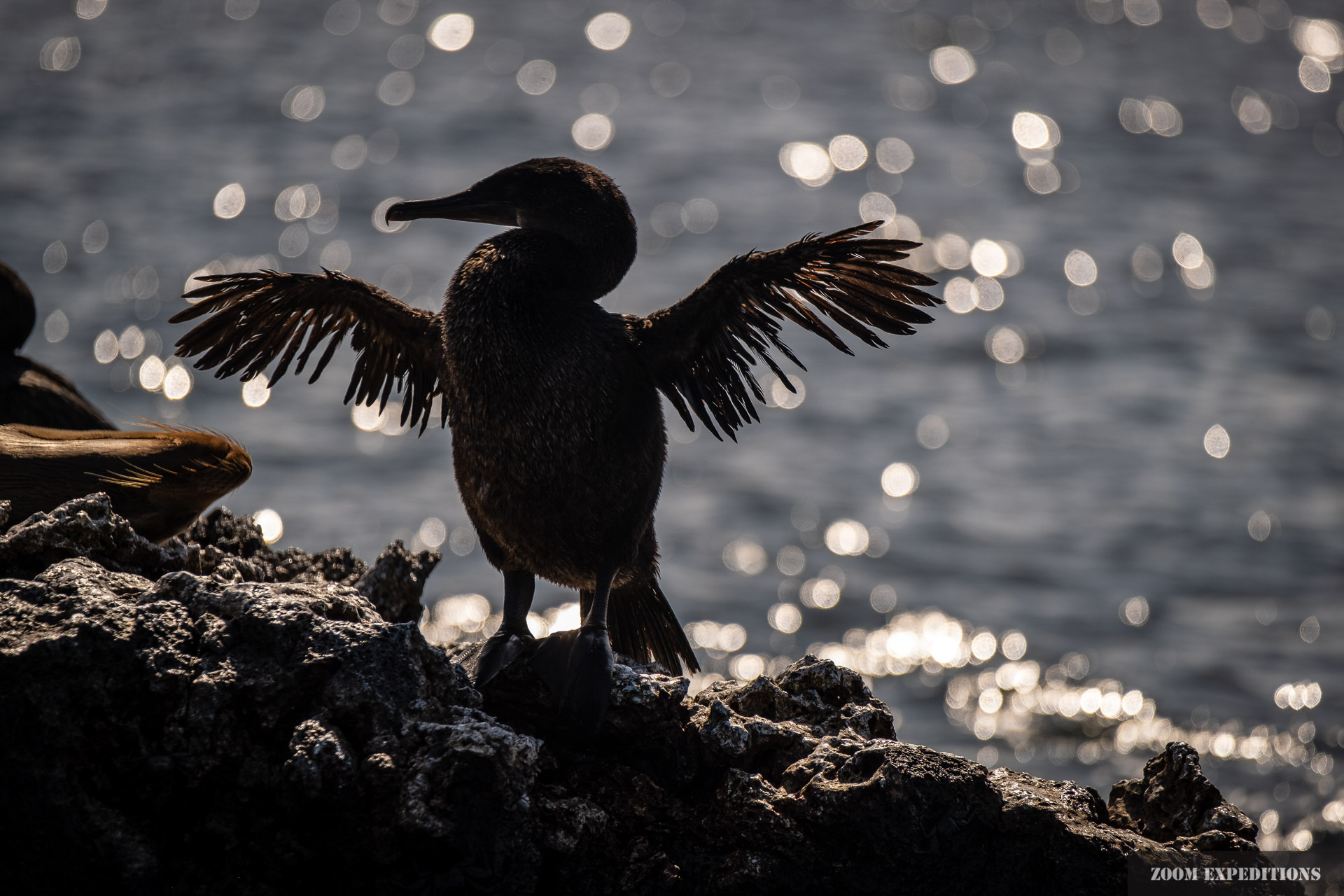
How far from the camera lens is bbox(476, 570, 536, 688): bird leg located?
14.1 feet

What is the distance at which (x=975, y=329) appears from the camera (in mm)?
18812

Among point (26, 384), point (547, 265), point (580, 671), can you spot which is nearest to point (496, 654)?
point (580, 671)

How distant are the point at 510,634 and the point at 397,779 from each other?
1445 millimetres

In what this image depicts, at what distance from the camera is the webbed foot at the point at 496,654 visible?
4.27 meters

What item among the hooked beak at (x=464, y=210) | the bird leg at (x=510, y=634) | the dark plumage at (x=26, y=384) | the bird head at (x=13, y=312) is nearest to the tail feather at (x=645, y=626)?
the bird leg at (x=510, y=634)

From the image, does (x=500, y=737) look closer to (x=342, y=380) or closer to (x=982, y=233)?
(x=342, y=380)

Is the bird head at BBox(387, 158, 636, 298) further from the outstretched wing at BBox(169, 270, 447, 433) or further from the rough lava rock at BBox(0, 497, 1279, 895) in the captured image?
the rough lava rock at BBox(0, 497, 1279, 895)

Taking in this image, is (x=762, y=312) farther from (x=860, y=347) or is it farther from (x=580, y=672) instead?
(x=860, y=347)

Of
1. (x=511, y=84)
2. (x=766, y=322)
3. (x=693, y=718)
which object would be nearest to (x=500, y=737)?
(x=693, y=718)

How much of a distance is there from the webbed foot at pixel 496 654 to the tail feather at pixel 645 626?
71 cm

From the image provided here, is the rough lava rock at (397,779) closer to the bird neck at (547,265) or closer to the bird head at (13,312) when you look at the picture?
the bird neck at (547,265)

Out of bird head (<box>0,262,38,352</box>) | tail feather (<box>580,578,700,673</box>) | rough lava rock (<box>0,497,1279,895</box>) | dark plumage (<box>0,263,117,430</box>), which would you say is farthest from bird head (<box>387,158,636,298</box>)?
bird head (<box>0,262,38,352</box>)

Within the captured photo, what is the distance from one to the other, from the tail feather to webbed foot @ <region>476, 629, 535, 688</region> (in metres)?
0.71

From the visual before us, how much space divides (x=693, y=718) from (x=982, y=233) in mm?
19063
